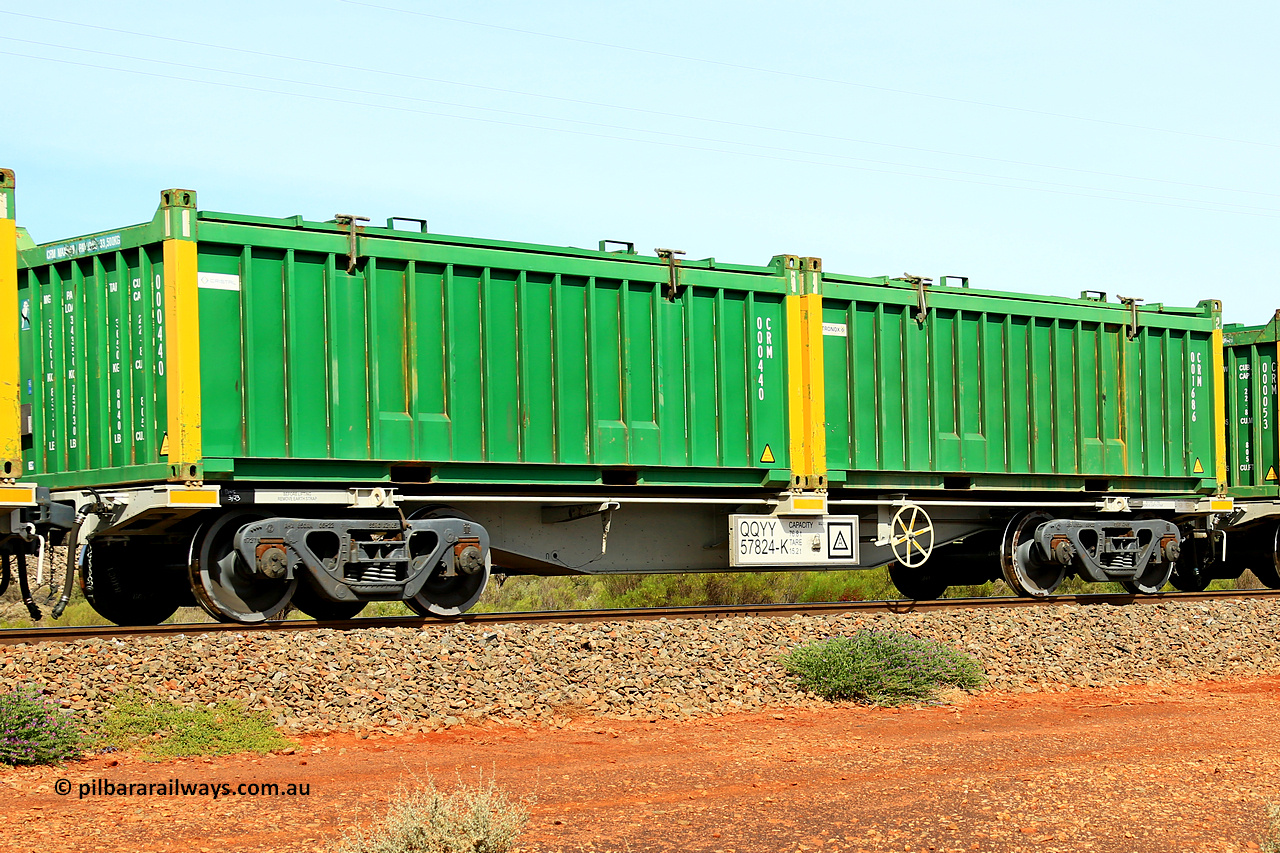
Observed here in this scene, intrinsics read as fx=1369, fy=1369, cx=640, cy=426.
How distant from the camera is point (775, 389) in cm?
1452

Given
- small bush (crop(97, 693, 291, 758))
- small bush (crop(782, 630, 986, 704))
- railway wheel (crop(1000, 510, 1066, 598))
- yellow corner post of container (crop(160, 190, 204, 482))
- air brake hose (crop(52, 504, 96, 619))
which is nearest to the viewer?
small bush (crop(97, 693, 291, 758))

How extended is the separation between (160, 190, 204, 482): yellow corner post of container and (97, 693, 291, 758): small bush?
111 inches

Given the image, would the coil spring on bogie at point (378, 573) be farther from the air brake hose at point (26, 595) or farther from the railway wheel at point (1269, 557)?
the railway wheel at point (1269, 557)

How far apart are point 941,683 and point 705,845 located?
5.27 meters

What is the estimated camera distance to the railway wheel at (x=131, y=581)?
12672 mm

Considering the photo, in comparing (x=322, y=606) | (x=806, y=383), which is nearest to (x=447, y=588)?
(x=322, y=606)

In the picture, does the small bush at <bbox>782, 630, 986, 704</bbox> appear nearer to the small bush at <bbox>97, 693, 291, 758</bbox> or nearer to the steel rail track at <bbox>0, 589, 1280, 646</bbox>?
the steel rail track at <bbox>0, 589, 1280, 646</bbox>

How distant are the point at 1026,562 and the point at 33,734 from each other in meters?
11.4

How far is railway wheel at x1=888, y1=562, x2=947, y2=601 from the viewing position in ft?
59.0

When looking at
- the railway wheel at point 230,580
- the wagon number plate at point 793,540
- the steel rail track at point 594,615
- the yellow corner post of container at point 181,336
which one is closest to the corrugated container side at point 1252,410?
the steel rail track at point 594,615

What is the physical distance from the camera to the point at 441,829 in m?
5.92

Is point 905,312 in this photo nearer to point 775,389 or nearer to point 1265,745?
point 775,389

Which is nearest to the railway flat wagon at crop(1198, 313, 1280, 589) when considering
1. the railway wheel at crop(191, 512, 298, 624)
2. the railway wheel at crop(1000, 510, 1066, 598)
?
the railway wheel at crop(1000, 510, 1066, 598)

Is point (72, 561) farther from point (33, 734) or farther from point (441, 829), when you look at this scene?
point (441, 829)
